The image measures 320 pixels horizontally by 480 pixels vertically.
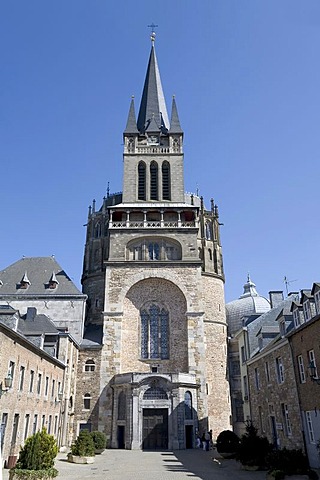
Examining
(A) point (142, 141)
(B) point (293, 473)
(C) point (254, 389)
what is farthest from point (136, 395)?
(A) point (142, 141)

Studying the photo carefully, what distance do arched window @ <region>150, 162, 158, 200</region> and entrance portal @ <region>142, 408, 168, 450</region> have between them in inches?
776

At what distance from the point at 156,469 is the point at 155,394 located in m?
11.6

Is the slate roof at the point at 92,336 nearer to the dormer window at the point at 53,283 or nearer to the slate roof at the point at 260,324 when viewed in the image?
the dormer window at the point at 53,283

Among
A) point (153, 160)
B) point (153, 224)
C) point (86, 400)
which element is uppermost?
point (153, 160)

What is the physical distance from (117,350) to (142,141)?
21922 millimetres

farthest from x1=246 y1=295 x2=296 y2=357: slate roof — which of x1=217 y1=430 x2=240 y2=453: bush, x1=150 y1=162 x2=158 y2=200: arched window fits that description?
x1=150 y1=162 x2=158 y2=200: arched window

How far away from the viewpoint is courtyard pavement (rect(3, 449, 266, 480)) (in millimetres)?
15617

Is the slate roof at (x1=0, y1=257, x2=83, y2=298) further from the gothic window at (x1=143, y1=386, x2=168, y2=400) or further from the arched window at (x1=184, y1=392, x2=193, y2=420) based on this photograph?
the arched window at (x1=184, y1=392, x2=193, y2=420)

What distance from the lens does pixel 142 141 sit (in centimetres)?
4353

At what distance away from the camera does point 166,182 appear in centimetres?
4128

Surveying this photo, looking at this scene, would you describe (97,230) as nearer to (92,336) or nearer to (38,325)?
(92,336)

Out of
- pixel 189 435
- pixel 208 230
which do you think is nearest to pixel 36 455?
pixel 189 435

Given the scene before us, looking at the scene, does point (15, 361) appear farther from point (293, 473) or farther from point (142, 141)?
point (142, 141)

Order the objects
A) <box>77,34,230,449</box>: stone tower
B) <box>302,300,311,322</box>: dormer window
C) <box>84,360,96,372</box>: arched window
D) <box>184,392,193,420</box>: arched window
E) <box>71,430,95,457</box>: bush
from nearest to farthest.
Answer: <box>302,300,311,322</box>: dormer window, <box>71,430,95,457</box>: bush, <box>184,392,193,420</box>: arched window, <box>77,34,230,449</box>: stone tower, <box>84,360,96,372</box>: arched window
